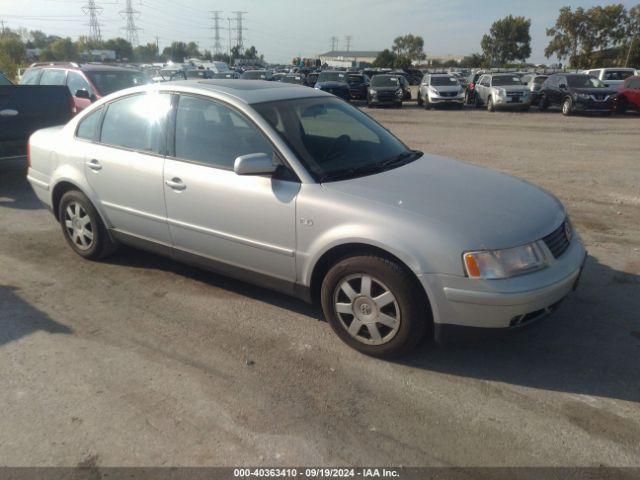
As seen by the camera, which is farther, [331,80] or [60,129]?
[331,80]

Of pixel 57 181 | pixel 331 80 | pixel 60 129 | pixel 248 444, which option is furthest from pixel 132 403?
pixel 331 80

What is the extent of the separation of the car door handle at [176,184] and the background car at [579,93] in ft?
65.0

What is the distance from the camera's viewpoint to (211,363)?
3521 mm

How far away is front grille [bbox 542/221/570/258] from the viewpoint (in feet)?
11.1

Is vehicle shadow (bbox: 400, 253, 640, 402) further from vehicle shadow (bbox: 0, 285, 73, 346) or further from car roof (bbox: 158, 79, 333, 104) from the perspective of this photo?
vehicle shadow (bbox: 0, 285, 73, 346)

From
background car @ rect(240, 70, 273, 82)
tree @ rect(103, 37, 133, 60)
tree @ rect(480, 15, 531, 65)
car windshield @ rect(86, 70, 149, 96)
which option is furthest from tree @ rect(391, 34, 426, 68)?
car windshield @ rect(86, 70, 149, 96)

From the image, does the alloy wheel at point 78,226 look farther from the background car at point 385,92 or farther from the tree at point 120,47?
the tree at point 120,47

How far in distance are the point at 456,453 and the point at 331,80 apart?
83.4 ft

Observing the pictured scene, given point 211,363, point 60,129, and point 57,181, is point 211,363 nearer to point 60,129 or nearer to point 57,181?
point 57,181

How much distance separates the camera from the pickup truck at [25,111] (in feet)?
25.7

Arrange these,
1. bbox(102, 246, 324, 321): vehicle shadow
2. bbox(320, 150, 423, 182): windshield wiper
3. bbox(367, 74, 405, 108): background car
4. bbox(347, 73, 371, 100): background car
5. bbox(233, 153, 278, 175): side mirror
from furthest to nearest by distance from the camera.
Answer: bbox(347, 73, 371, 100): background car → bbox(367, 74, 405, 108): background car → bbox(102, 246, 324, 321): vehicle shadow → bbox(320, 150, 423, 182): windshield wiper → bbox(233, 153, 278, 175): side mirror

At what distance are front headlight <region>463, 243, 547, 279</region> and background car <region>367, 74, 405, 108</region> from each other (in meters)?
23.0

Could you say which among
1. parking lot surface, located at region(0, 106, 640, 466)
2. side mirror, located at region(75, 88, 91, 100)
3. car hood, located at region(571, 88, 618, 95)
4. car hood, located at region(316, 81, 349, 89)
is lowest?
parking lot surface, located at region(0, 106, 640, 466)

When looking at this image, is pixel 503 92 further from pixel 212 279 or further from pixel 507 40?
pixel 507 40
